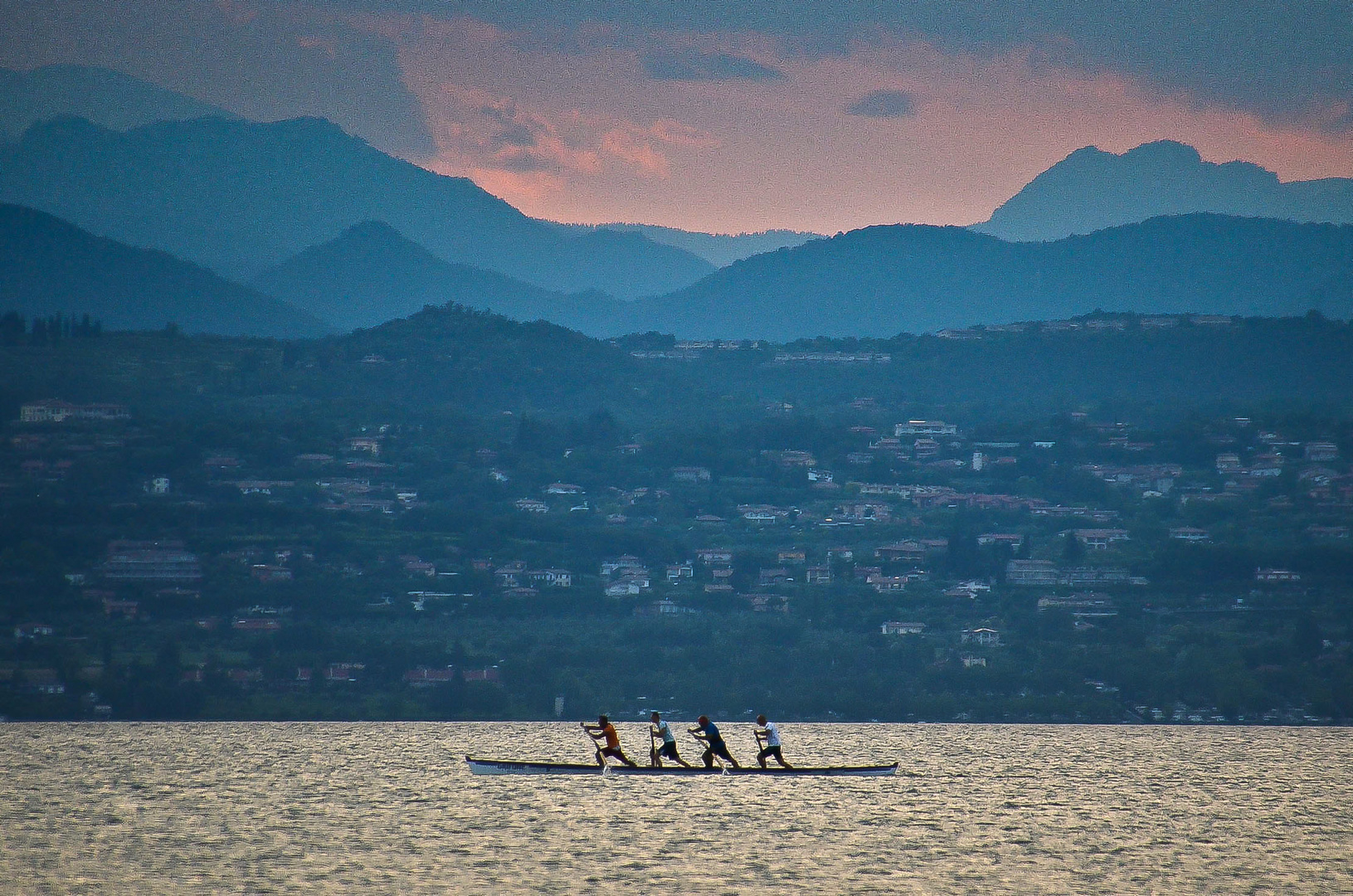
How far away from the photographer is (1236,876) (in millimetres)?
51562

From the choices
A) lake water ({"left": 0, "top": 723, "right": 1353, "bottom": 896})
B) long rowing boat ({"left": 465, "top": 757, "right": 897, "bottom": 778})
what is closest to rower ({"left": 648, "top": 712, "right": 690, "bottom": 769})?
long rowing boat ({"left": 465, "top": 757, "right": 897, "bottom": 778})

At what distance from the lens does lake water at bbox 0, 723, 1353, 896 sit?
50094 millimetres

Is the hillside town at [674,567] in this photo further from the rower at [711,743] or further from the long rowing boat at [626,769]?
the rower at [711,743]

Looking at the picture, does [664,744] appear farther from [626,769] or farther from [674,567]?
[674,567]

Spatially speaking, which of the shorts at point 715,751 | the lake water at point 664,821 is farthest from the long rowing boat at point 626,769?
the lake water at point 664,821

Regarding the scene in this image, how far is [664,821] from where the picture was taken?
63156 millimetres

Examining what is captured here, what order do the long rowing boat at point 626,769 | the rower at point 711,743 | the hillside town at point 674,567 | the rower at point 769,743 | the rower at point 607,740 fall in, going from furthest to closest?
the hillside town at point 674,567 → the rower at point 769,743 → the rower at point 607,740 → the long rowing boat at point 626,769 → the rower at point 711,743

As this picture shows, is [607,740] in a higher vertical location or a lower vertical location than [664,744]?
lower

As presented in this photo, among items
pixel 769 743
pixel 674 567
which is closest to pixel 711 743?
pixel 769 743

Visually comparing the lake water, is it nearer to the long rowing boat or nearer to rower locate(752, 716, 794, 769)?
the long rowing boat

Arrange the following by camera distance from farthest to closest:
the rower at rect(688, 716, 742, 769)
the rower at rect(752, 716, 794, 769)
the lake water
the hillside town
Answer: the hillside town → the rower at rect(752, 716, 794, 769) → the rower at rect(688, 716, 742, 769) → the lake water

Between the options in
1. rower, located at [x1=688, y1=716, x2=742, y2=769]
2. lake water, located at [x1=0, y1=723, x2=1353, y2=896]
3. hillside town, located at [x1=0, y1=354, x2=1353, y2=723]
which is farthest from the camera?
hillside town, located at [x1=0, y1=354, x2=1353, y2=723]

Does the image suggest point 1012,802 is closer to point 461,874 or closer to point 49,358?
point 461,874

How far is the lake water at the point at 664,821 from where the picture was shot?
50094 millimetres
